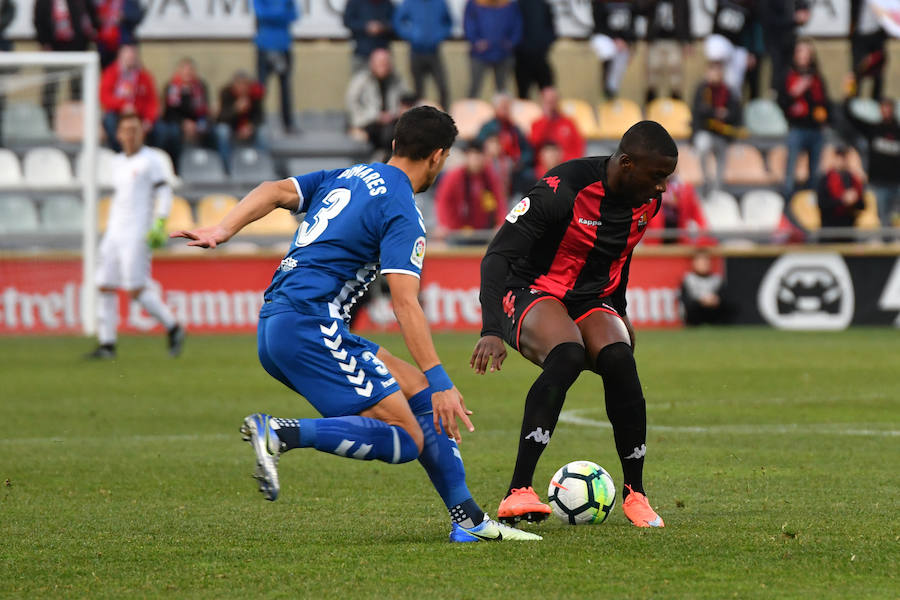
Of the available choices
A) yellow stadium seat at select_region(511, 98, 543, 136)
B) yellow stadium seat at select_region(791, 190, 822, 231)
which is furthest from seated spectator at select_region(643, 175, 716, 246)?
yellow stadium seat at select_region(511, 98, 543, 136)

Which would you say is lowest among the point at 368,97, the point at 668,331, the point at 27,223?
the point at 668,331

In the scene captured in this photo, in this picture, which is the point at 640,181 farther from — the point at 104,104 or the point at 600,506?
the point at 104,104

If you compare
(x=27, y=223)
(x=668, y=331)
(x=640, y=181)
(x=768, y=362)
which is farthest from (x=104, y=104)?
(x=640, y=181)

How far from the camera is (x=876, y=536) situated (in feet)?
18.2

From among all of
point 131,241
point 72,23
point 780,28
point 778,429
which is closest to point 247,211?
point 778,429

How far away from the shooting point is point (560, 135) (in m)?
20.3

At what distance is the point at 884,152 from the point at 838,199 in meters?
2.44

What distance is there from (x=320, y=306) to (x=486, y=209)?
14.4 m

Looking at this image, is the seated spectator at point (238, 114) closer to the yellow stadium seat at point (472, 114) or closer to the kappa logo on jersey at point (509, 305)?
the yellow stadium seat at point (472, 114)

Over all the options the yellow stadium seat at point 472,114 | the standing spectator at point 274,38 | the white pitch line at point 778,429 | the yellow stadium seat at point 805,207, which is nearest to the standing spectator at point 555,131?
the yellow stadium seat at point 472,114

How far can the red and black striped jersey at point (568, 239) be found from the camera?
242 inches

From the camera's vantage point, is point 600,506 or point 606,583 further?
point 600,506

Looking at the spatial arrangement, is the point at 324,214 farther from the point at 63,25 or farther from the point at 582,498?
the point at 63,25

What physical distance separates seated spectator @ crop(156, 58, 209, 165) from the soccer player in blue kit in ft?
51.8
